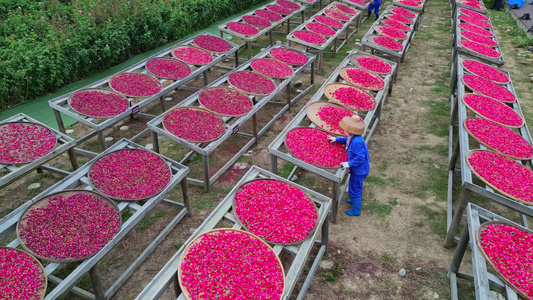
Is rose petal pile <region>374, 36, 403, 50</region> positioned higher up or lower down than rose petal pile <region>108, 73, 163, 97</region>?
higher up

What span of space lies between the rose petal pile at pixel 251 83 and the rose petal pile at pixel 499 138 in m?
4.12

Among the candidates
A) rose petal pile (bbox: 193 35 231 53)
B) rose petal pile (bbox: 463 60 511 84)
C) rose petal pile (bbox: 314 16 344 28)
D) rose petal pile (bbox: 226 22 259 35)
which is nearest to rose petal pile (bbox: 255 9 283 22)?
rose petal pile (bbox: 314 16 344 28)

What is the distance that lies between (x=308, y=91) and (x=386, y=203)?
496 cm

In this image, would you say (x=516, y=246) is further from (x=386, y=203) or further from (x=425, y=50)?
(x=425, y=50)

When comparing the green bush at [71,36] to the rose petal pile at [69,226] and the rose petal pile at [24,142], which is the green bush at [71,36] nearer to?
the rose petal pile at [24,142]

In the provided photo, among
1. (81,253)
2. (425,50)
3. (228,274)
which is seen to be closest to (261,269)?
(228,274)

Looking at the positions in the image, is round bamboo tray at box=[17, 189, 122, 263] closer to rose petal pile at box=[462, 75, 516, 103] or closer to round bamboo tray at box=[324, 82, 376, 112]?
round bamboo tray at box=[324, 82, 376, 112]

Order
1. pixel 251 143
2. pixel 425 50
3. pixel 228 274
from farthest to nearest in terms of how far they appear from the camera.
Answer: pixel 425 50 < pixel 251 143 < pixel 228 274

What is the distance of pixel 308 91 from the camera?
10.9 meters

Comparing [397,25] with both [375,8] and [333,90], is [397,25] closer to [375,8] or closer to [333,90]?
[375,8]

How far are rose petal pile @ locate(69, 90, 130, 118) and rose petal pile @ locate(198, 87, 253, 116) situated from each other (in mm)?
1594

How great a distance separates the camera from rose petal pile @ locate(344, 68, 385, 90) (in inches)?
334

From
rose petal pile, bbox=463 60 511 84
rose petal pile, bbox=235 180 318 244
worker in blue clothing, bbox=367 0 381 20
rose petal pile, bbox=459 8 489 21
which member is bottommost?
worker in blue clothing, bbox=367 0 381 20

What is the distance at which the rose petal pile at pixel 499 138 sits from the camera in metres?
6.23
